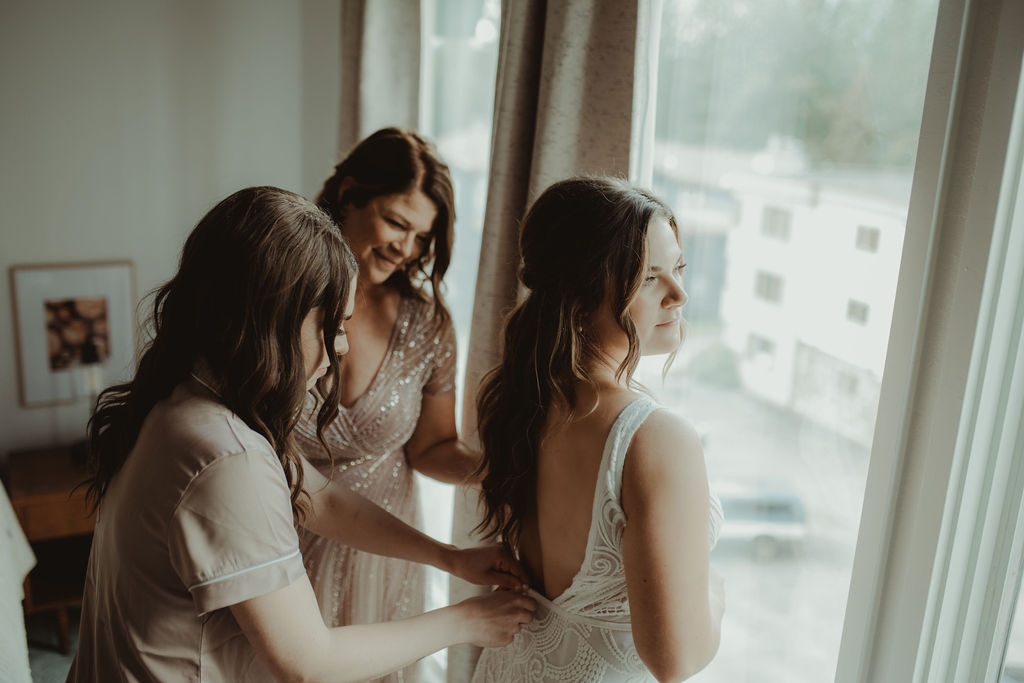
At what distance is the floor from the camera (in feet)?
8.87

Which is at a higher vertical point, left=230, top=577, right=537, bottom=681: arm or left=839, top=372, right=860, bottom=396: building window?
left=839, top=372, right=860, bottom=396: building window

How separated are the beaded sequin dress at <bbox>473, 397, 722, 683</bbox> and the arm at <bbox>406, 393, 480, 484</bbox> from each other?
510 millimetres

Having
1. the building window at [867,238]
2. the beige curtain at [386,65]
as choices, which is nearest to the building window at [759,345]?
the building window at [867,238]

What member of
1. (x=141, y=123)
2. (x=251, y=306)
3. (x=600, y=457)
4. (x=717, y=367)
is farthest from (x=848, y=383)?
(x=141, y=123)

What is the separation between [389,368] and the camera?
1.67 meters

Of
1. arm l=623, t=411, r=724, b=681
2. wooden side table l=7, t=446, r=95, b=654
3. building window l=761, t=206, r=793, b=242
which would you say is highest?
building window l=761, t=206, r=793, b=242

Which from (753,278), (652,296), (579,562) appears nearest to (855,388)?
(753,278)

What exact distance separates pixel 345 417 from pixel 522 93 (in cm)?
78

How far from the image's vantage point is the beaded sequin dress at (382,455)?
165cm

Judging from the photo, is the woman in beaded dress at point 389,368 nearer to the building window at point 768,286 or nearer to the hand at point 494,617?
the hand at point 494,617

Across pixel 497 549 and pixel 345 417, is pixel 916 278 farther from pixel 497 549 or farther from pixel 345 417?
pixel 345 417

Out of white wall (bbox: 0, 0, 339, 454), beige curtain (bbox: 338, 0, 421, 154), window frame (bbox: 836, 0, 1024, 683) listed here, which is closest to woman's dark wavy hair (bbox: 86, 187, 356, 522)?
window frame (bbox: 836, 0, 1024, 683)

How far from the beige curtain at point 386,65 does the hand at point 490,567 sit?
161 centimetres

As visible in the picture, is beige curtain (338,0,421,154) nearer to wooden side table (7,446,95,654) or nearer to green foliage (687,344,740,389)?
green foliage (687,344,740,389)
